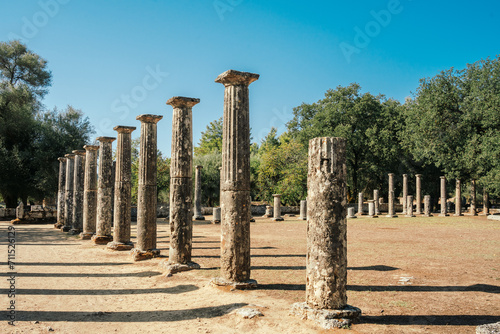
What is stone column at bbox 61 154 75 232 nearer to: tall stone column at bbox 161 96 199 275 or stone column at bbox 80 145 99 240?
stone column at bbox 80 145 99 240

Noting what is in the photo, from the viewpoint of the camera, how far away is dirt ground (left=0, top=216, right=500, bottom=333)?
5.63 m

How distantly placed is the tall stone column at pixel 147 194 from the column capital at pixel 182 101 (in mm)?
1805

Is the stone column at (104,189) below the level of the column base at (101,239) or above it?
above

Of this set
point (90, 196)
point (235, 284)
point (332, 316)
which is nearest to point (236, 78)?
point (235, 284)

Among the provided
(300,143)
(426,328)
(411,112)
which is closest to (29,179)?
(300,143)

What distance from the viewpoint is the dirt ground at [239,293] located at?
5633mm

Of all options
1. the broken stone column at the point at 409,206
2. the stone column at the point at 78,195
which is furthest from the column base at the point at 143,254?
the broken stone column at the point at 409,206

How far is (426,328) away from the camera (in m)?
5.29

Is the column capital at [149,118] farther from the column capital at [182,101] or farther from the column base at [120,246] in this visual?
the column base at [120,246]

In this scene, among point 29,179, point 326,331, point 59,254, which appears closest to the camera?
point 326,331

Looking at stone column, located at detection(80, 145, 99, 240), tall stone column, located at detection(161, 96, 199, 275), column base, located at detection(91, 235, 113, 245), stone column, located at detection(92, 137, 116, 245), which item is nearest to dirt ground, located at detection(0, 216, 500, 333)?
tall stone column, located at detection(161, 96, 199, 275)

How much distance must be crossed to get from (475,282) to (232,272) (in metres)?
5.31

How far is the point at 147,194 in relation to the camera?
445 inches

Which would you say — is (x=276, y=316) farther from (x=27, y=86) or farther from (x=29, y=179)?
(x=27, y=86)
